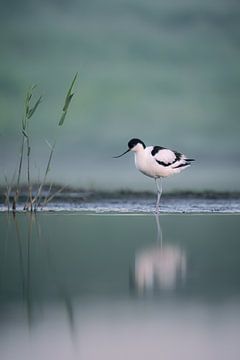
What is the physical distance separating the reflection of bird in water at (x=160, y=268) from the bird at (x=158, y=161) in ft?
14.4

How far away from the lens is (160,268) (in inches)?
132

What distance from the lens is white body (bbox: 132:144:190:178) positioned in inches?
342

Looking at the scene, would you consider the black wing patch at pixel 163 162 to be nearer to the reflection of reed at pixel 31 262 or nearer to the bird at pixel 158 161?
the bird at pixel 158 161

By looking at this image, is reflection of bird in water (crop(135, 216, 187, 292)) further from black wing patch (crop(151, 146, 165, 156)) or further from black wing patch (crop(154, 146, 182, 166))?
black wing patch (crop(151, 146, 165, 156))

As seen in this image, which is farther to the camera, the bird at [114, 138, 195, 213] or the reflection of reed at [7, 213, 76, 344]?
the bird at [114, 138, 195, 213]

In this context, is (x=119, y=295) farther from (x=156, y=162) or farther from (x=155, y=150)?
(x=155, y=150)

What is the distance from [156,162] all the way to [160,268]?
5.37 metres

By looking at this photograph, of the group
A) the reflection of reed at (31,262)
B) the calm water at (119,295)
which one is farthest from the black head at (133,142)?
the calm water at (119,295)

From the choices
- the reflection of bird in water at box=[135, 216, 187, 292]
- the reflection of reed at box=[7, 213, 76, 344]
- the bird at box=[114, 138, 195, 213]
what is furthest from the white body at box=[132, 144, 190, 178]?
the reflection of bird in water at box=[135, 216, 187, 292]

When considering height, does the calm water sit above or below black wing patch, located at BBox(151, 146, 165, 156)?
below

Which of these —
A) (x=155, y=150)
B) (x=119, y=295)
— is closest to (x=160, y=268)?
(x=119, y=295)

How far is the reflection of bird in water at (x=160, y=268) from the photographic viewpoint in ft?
9.41

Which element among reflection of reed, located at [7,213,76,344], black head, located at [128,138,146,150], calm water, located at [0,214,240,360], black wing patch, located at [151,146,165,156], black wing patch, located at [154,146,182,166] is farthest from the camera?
black head, located at [128,138,146,150]

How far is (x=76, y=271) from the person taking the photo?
128 inches
